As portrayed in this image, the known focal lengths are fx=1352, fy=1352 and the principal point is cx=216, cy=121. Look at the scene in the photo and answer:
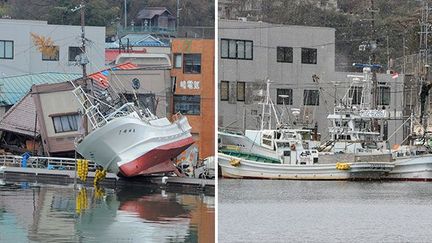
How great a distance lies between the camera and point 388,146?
14.5 m

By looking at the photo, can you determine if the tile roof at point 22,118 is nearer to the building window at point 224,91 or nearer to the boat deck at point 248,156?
the boat deck at point 248,156

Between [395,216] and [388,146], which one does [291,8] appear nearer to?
[388,146]

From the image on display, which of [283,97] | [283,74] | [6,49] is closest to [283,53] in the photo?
[283,74]

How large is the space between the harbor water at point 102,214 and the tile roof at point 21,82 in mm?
2076

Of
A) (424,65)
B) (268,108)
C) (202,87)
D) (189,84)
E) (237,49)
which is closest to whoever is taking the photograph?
(202,87)

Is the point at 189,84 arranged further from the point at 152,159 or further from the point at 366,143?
the point at 366,143

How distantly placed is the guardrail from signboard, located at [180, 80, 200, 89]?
5.58 feet

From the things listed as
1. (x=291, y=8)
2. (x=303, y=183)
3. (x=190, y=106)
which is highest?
(x=291, y=8)

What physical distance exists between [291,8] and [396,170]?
205 cm

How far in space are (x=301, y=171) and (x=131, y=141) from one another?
1750 mm

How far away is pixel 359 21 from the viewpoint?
1557 cm

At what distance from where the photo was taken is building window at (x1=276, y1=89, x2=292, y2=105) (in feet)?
44.7

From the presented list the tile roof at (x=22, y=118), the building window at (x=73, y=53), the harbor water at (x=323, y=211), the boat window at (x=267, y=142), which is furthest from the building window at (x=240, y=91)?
the tile roof at (x=22, y=118)

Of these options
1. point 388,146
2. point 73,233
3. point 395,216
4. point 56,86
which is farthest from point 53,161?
point 73,233
